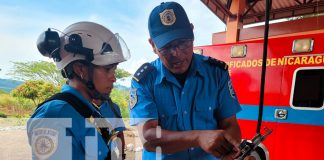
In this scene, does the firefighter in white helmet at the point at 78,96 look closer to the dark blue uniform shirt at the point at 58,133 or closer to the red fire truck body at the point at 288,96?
the dark blue uniform shirt at the point at 58,133

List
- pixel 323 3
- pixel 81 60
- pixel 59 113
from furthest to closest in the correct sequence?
pixel 323 3 → pixel 81 60 → pixel 59 113

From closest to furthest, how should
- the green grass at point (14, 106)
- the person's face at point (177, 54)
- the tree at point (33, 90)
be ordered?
1. the person's face at point (177, 54)
2. the tree at point (33, 90)
3. the green grass at point (14, 106)

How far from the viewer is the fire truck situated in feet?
10.3

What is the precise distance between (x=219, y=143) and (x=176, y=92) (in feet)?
1.41

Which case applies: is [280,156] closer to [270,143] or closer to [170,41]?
[270,143]

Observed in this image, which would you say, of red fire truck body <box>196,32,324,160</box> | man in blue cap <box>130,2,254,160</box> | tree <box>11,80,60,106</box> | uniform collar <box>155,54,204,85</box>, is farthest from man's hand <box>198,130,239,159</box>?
tree <box>11,80,60,106</box>

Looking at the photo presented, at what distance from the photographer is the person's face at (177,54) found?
1478 millimetres

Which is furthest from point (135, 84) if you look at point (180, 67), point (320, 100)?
point (320, 100)

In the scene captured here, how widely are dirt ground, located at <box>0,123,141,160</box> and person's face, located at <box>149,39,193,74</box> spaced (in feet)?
13.2

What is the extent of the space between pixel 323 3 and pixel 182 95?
150 inches

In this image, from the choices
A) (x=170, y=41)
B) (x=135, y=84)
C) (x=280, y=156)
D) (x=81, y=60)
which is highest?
(x=170, y=41)

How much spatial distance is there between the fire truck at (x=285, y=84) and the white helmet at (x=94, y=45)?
1.67 m

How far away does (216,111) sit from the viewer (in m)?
1.61

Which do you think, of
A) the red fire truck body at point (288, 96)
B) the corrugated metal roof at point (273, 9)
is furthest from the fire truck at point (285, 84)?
the corrugated metal roof at point (273, 9)
